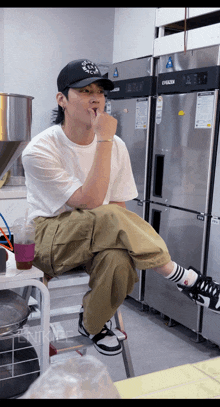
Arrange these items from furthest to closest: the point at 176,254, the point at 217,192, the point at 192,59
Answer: the point at 176,254, the point at 192,59, the point at 217,192

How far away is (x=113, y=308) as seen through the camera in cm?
160

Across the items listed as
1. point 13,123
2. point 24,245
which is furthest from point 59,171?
point 13,123

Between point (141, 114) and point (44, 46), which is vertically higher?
point (44, 46)

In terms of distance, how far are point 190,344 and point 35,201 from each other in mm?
1365

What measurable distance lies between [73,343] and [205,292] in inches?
25.3

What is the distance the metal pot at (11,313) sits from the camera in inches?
47.2

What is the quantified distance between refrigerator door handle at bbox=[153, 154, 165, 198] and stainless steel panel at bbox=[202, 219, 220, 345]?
1.74ft

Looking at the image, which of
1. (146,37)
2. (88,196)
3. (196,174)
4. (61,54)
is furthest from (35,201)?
(61,54)

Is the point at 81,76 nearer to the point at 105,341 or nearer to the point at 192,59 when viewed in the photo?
the point at 192,59

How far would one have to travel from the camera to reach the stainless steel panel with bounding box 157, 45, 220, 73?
2.24 metres

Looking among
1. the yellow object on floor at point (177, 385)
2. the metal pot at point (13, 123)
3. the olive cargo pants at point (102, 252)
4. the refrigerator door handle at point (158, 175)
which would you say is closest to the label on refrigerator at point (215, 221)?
the refrigerator door handle at point (158, 175)

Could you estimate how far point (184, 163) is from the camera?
96.8 inches

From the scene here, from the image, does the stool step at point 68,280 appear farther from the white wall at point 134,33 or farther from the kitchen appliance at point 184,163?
the white wall at point 134,33

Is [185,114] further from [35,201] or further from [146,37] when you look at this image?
[35,201]
